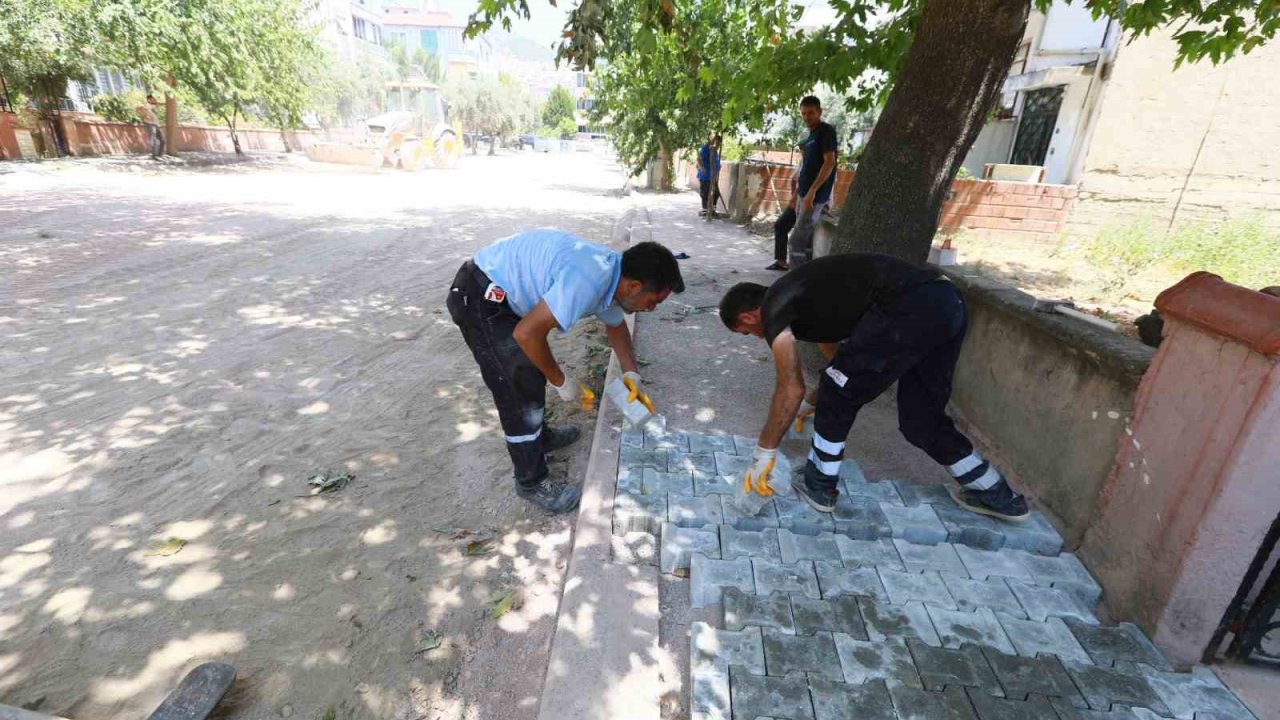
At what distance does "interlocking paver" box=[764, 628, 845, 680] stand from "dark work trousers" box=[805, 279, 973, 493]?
2.78 ft

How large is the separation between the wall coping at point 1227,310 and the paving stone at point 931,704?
4.69 ft

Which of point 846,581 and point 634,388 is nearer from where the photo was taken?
point 846,581

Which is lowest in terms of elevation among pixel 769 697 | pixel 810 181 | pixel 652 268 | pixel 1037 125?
pixel 769 697

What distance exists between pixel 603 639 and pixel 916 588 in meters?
1.30

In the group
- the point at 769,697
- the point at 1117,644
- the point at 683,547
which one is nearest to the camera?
the point at 769,697

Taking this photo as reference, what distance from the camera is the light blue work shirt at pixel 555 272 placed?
8.41 feet

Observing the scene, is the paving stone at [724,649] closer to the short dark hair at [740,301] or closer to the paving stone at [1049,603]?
the paving stone at [1049,603]

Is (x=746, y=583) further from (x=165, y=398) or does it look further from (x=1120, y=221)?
(x=1120, y=221)

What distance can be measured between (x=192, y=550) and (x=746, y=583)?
8.30 ft

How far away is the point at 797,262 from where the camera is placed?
293 inches

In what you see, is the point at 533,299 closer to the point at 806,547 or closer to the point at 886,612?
the point at 806,547

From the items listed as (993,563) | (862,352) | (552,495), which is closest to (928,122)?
(862,352)

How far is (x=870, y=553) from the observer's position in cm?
262

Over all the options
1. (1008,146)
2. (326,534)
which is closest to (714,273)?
(326,534)
